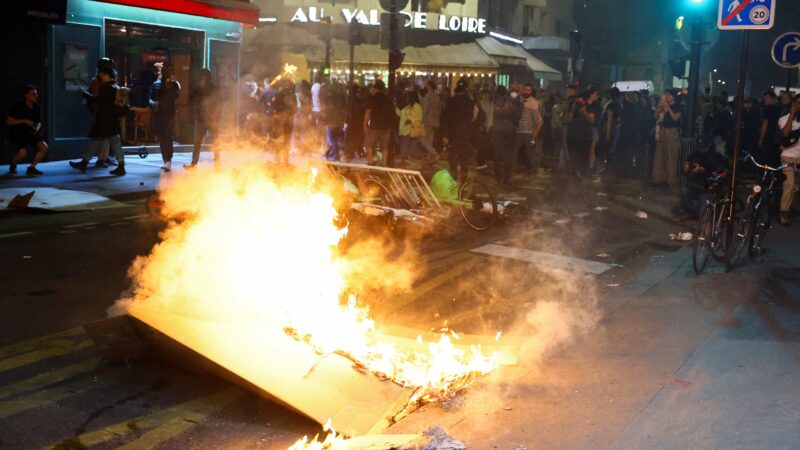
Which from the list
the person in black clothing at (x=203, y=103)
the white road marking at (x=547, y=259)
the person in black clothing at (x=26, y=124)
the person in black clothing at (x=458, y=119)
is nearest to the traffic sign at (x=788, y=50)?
the person in black clothing at (x=458, y=119)

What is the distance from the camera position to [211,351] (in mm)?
5133

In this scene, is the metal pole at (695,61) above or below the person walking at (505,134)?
above

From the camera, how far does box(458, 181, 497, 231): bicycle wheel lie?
462 inches

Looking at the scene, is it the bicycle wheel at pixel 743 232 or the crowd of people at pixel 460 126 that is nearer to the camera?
the bicycle wheel at pixel 743 232

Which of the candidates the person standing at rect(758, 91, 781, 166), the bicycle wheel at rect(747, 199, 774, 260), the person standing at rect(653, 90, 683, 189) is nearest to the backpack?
the person standing at rect(653, 90, 683, 189)

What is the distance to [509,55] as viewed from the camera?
36562mm

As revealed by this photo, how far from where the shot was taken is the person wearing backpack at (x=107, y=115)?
1531 centimetres

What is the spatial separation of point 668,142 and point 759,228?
25.6 feet

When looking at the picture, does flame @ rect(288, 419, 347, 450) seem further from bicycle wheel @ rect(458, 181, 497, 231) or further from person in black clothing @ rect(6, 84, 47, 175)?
person in black clothing @ rect(6, 84, 47, 175)

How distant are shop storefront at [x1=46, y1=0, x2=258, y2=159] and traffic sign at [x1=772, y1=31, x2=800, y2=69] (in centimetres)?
1223

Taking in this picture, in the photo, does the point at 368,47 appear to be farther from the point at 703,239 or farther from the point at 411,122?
the point at 703,239

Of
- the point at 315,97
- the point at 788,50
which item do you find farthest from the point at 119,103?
the point at 788,50

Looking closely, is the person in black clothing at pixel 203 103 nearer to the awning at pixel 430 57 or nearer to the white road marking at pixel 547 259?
the white road marking at pixel 547 259

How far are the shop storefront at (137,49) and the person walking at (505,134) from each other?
645 centimetres
